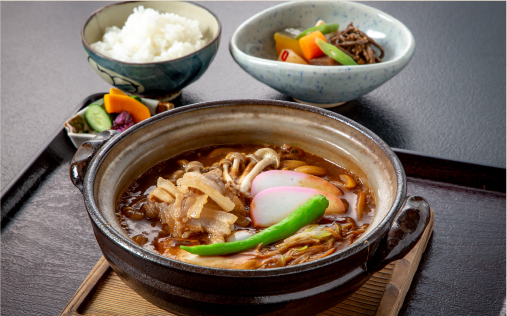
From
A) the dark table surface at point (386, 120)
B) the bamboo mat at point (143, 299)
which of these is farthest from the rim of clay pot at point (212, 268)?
the dark table surface at point (386, 120)

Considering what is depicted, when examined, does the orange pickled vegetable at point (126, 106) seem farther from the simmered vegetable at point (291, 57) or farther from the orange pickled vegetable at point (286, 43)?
the orange pickled vegetable at point (286, 43)

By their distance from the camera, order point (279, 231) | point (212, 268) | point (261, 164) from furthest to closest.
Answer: point (261, 164) → point (279, 231) → point (212, 268)

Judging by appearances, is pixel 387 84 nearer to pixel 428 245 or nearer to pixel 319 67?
pixel 319 67

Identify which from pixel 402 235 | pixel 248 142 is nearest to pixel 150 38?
pixel 248 142

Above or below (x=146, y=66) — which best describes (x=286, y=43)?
below

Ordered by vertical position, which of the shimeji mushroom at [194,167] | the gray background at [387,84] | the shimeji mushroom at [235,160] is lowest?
the gray background at [387,84]

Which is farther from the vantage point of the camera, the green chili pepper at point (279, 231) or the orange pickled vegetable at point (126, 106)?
the orange pickled vegetable at point (126, 106)
